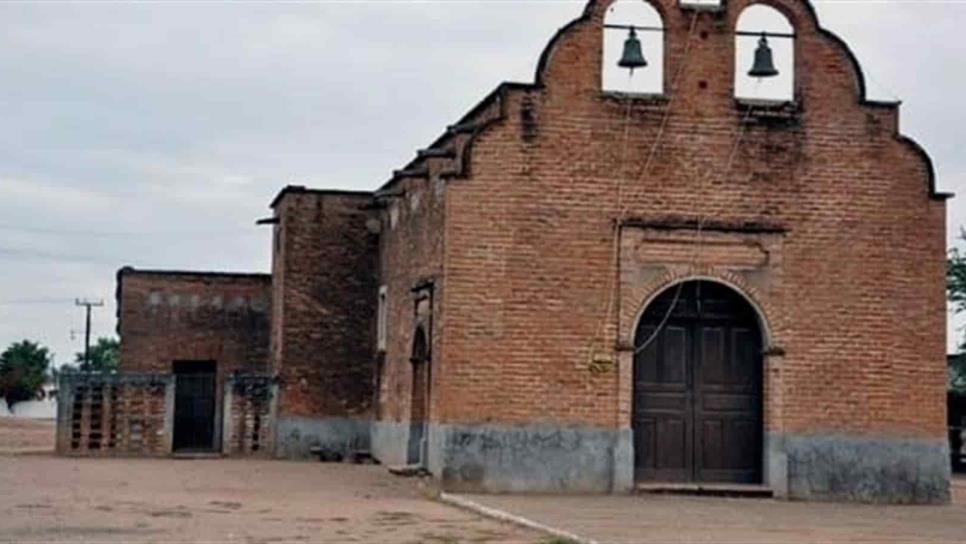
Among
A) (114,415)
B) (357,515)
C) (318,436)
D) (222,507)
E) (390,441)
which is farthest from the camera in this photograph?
(318,436)

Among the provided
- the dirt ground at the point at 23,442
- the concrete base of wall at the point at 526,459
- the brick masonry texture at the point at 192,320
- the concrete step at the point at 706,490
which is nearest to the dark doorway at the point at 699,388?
the concrete step at the point at 706,490

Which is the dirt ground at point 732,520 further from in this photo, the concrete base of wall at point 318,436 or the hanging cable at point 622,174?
the concrete base of wall at point 318,436

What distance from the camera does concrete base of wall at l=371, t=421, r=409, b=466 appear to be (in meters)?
29.3

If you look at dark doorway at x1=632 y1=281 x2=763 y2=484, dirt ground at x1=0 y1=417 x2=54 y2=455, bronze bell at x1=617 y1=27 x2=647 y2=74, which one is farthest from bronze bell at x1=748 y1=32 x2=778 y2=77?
dirt ground at x1=0 y1=417 x2=54 y2=455

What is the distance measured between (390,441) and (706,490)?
926 centimetres

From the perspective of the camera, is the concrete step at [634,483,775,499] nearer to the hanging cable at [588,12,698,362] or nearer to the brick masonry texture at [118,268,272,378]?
the hanging cable at [588,12,698,362]

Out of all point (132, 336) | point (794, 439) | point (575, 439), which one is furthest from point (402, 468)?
point (132, 336)

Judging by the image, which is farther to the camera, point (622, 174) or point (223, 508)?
point (622, 174)

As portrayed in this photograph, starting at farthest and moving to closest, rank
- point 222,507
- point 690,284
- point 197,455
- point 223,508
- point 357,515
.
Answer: point 197,455
point 690,284
point 222,507
point 223,508
point 357,515

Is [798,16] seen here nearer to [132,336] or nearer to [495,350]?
[495,350]

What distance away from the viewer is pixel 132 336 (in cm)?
3819

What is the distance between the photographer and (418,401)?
28.3m

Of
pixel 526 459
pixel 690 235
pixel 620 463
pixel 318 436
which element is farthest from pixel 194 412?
pixel 690 235

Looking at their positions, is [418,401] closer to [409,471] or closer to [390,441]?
[409,471]
